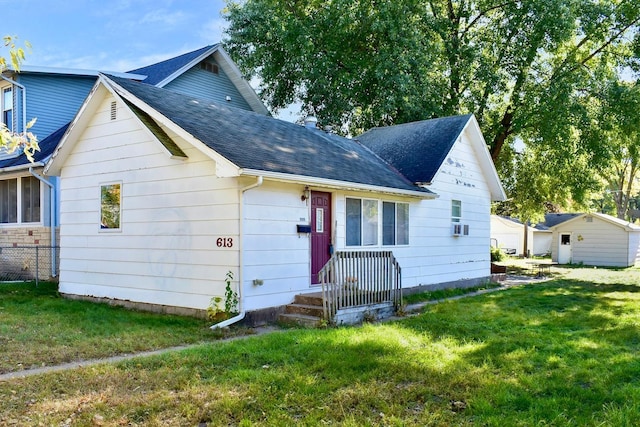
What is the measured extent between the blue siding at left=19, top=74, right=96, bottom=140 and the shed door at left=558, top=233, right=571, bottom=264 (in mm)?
24859

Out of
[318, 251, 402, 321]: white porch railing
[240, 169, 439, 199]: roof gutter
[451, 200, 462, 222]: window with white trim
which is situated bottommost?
[318, 251, 402, 321]: white porch railing

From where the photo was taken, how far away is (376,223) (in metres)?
12.1

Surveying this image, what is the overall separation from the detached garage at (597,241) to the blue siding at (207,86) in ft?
62.6

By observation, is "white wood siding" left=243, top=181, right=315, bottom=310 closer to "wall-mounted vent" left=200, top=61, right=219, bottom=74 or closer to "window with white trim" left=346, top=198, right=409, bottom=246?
"window with white trim" left=346, top=198, right=409, bottom=246

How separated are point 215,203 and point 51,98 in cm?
1084

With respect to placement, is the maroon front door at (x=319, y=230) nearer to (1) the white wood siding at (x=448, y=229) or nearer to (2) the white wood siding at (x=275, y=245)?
(2) the white wood siding at (x=275, y=245)

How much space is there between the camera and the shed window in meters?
10.9

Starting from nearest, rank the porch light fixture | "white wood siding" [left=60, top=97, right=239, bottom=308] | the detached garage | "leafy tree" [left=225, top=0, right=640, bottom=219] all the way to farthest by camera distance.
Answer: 1. "white wood siding" [left=60, top=97, right=239, bottom=308]
2. the porch light fixture
3. "leafy tree" [left=225, top=0, right=640, bottom=219]
4. the detached garage

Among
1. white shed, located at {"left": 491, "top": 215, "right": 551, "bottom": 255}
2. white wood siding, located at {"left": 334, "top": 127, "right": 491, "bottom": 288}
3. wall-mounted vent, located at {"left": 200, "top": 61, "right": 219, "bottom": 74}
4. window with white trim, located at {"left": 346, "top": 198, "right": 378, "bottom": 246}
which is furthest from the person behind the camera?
white shed, located at {"left": 491, "top": 215, "right": 551, "bottom": 255}

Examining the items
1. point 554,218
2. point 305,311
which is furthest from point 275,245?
point 554,218

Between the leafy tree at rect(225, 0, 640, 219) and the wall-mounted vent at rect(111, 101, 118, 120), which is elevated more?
the leafy tree at rect(225, 0, 640, 219)

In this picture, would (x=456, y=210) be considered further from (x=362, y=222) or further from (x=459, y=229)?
(x=362, y=222)

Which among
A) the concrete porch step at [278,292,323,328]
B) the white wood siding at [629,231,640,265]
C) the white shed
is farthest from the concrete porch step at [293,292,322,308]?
the white shed

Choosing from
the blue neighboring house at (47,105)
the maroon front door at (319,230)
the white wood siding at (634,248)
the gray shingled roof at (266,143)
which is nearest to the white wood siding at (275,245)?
the maroon front door at (319,230)
